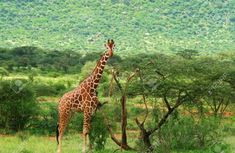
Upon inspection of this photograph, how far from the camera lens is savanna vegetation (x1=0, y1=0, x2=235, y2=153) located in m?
14.5

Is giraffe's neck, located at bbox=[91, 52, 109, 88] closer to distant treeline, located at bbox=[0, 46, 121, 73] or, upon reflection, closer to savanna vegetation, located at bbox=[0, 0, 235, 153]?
savanna vegetation, located at bbox=[0, 0, 235, 153]

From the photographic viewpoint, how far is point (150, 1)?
94.9m

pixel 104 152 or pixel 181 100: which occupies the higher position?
pixel 181 100

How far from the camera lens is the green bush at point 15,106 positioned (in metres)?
19.6

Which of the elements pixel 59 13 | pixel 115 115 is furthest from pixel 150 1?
pixel 115 115

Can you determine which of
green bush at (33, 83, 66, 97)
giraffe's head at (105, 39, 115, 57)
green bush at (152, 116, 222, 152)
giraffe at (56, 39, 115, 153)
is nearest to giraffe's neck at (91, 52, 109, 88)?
giraffe at (56, 39, 115, 153)

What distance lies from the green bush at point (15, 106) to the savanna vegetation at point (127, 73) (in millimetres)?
33

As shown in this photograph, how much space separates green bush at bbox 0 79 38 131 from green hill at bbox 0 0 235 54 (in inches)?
2367

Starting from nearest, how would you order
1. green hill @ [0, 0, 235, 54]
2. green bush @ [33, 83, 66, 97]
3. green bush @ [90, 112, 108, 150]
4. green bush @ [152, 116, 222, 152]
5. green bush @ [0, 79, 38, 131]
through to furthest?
green bush @ [90, 112, 108, 150] → green bush @ [152, 116, 222, 152] → green bush @ [0, 79, 38, 131] → green bush @ [33, 83, 66, 97] → green hill @ [0, 0, 235, 54]

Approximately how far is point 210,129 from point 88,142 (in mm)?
3637

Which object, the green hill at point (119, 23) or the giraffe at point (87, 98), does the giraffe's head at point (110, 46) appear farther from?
the green hill at point (119, 23)

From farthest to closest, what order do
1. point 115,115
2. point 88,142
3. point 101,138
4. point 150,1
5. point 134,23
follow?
1. point 150,1
2. point 134,23
3. point 115,115
4. point 101,138
5. point 88,142

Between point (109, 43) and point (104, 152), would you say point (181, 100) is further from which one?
point (109, 43)

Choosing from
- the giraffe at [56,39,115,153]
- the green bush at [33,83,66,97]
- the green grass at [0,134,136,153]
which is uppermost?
the giraffe at [56,39,115,153]
